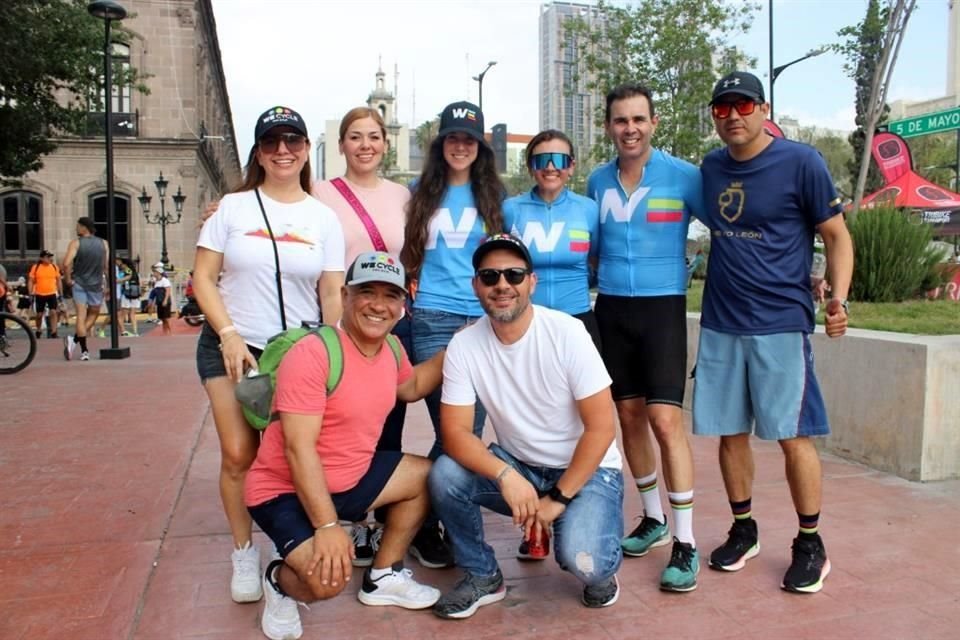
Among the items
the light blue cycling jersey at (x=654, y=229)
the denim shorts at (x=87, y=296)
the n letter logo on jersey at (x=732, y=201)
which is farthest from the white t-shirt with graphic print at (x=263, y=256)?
the denim shorts at (x=87, y=296)

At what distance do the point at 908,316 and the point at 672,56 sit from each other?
15963 mm

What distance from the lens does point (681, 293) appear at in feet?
12.7

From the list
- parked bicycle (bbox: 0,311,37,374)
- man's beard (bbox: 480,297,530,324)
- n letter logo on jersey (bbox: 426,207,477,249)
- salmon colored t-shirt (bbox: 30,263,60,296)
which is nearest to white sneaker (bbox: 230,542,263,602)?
man's beard (bbox: 480,297,530,324)

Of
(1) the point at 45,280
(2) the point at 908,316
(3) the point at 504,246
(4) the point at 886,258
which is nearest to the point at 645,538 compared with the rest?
(3) the point at 504,246

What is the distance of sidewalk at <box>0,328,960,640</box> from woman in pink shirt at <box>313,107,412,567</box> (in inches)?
24.7

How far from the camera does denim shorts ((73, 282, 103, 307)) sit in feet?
40.5

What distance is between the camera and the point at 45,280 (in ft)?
51.5

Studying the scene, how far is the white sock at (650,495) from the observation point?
405 cm

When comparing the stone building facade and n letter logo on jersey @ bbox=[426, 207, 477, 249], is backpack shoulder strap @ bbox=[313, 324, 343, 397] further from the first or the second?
the stone building facade

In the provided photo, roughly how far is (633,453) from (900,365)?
7.14 feet

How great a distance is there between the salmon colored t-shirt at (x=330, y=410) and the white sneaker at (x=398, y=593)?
46cm

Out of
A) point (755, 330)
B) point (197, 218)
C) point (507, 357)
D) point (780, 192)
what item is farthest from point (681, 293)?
point (197, 218)

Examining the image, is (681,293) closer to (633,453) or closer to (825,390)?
(633,453)

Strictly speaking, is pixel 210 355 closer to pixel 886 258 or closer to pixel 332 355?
pixel 332 355
